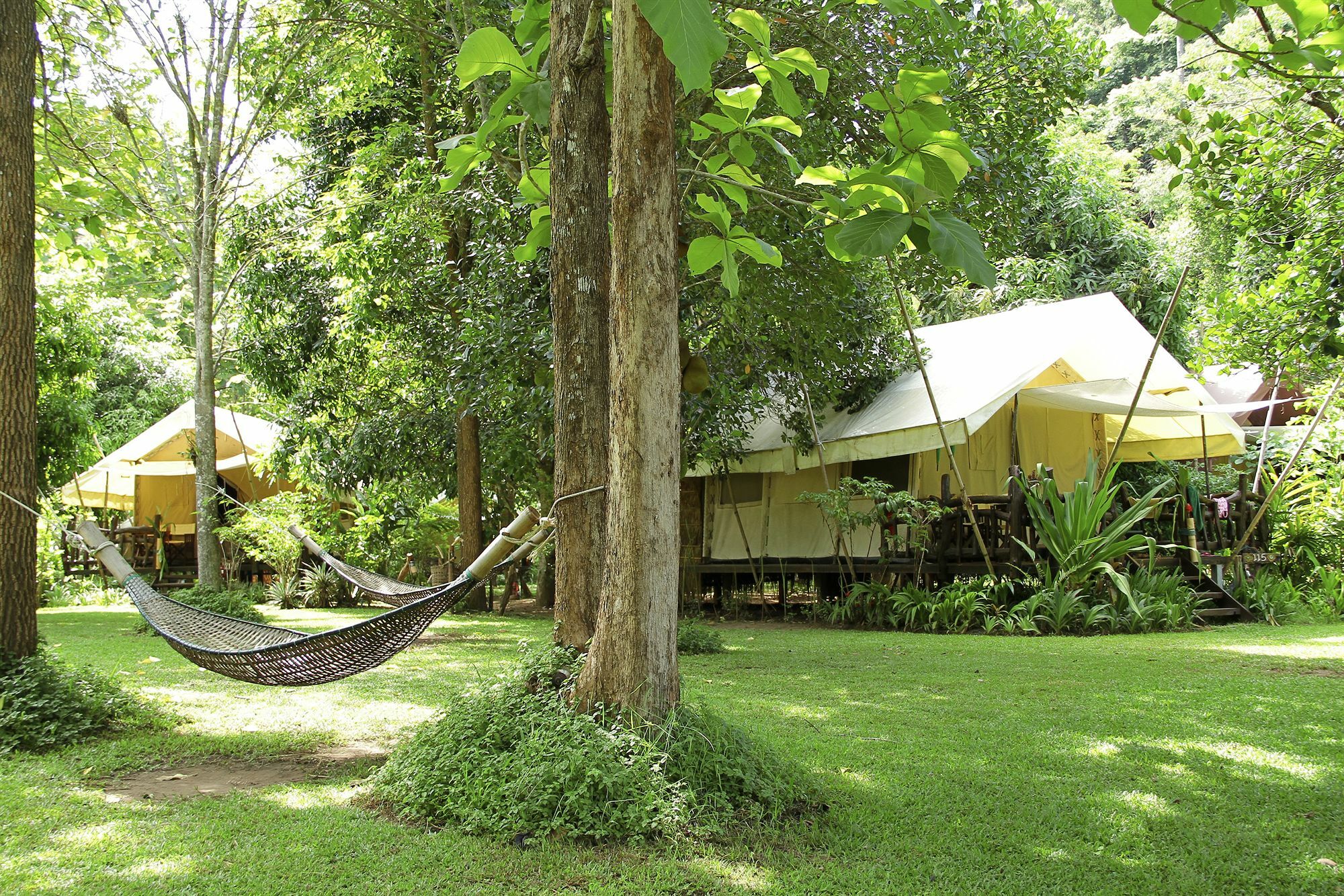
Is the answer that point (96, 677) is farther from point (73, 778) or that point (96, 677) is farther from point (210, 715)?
point (73, 778)

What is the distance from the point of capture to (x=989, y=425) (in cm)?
1135

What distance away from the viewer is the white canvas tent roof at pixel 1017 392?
9.58 meters

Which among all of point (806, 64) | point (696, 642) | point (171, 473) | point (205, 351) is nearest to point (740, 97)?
point (806, 64)

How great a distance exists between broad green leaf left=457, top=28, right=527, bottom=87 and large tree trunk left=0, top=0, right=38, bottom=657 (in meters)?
3.11

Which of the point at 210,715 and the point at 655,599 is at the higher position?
the point at 655,599

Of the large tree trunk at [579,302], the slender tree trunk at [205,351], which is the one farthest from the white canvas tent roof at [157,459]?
the large tree trunk at [579,302]

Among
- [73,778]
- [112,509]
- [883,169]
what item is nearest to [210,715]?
[73,778]

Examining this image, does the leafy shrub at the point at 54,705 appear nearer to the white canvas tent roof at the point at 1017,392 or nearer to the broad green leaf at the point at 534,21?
the broad green leaf at the point at 534,21

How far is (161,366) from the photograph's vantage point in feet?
76.6

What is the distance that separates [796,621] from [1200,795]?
292 inches

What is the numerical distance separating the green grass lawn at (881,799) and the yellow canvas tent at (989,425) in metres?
3.64

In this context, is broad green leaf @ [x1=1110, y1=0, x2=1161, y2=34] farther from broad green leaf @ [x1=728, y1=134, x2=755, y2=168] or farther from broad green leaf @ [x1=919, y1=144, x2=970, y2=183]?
broad green leaf @ [x1=728, y1=134, x2=755, y2=168]

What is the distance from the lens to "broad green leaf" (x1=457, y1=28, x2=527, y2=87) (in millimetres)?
3092

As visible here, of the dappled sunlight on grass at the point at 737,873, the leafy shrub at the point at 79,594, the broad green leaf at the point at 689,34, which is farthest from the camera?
the leafy shrub at the point at 79,594
